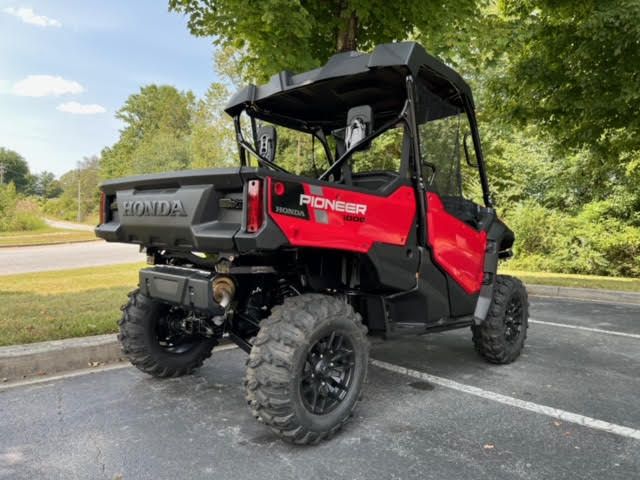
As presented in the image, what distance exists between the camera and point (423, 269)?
144 inches

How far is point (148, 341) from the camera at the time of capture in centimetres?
387

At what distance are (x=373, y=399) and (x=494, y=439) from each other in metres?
0.95

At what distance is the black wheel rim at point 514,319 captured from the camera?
4668 mm

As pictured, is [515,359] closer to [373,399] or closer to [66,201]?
[373,399]

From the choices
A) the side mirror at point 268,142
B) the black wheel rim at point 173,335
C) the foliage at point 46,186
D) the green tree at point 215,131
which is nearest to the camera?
the black wheel rim at point 173,335

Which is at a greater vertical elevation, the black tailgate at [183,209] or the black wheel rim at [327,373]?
the black tailgate at [183,209]

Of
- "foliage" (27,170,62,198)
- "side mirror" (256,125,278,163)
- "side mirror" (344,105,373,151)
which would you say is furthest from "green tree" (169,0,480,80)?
"foliage" (27,170,62,198)

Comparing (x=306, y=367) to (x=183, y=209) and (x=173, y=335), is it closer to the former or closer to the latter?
(x=183, y=209)

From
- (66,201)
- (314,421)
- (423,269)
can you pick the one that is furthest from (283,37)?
(66,201)

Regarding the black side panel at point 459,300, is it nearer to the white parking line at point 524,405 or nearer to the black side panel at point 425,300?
the black side panel at point 425,300

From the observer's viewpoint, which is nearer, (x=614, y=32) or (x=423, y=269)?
(x=423, y=269)

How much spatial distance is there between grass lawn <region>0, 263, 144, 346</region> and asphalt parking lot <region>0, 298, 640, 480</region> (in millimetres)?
865

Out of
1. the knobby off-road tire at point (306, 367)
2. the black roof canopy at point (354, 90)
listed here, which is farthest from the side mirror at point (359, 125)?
the knobby off-road tire at point (306, 367)

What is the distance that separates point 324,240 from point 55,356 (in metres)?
2.82
